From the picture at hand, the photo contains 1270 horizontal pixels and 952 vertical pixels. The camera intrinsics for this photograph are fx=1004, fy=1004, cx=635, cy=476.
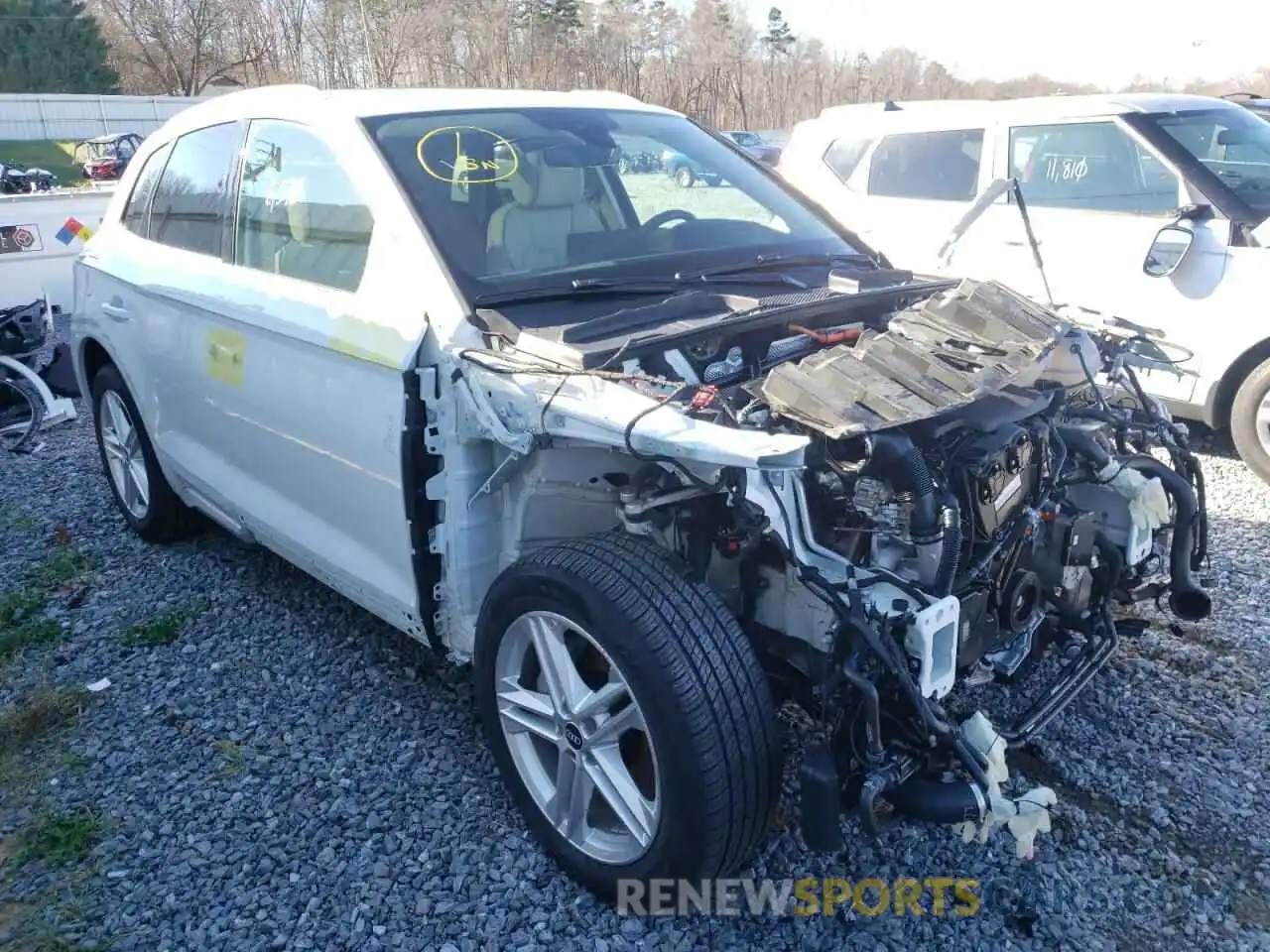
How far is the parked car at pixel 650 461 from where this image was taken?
2.25 m

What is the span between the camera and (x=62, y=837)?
284 centimetres

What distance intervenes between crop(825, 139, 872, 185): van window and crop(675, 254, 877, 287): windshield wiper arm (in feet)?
12.3

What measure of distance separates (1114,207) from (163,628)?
5480 millimetres

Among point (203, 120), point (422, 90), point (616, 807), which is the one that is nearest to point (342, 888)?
point (616, 807)

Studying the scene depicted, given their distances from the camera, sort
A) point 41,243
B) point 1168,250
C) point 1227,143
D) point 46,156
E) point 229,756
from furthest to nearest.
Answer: point 46,156 → point 41,243 → point 1227,143 → point 1168,250 → point 229,756

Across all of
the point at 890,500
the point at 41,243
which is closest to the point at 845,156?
the point at 890,500

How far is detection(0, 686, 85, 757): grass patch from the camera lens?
3344 mm

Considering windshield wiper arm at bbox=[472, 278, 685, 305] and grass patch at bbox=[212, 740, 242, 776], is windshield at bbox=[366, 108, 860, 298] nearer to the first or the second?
windshield wiper arm at bbox=[472, 278, 685, 305]

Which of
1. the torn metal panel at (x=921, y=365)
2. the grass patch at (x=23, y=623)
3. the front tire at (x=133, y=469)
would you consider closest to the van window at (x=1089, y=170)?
the torn metal panel at (x=921, y=365)

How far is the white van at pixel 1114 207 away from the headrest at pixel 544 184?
2.04 meters

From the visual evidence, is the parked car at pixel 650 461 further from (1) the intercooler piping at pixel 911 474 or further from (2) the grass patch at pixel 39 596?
(2) the grass patch at pixel 39 596

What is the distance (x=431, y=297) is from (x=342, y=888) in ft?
5.22

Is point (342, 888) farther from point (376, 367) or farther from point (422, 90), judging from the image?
point (422, 90)

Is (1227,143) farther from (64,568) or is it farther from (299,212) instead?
(64,568)
